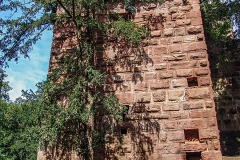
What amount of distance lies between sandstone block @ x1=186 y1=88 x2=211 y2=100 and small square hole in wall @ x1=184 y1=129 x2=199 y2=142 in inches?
19.9

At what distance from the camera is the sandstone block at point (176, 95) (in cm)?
421

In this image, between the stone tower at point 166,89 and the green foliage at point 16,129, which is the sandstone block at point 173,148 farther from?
the green foliage at point 16,129

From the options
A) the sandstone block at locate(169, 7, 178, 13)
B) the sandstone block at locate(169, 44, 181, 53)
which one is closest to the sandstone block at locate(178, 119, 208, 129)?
the sandstone block at locate(169, 44, 181, 53)

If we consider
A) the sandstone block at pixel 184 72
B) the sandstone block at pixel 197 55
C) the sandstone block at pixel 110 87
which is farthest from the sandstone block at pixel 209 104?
the sandstone block at pixel 110 87

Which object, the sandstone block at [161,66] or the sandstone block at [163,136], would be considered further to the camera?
the sandstone block at [161,66]

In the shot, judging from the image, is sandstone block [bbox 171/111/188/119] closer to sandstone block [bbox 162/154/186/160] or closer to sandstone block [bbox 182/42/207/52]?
sandstone block [bbox 162/154/186/160]

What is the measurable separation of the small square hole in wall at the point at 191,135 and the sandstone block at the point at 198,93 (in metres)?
0.51

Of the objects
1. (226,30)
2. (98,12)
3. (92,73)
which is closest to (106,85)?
(92,73)

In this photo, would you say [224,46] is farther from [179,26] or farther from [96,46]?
[96,46]

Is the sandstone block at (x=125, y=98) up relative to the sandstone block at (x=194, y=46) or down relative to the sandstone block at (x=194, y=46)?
down

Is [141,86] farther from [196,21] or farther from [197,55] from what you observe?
[196,21]

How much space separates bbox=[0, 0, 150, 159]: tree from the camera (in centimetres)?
397

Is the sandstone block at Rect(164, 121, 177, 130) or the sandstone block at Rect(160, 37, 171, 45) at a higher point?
the sandstone block at Rect(160, 37, 171, 45)

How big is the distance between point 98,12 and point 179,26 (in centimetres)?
147
